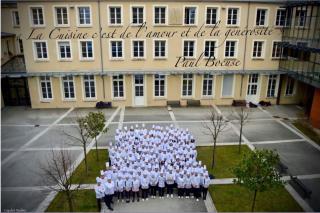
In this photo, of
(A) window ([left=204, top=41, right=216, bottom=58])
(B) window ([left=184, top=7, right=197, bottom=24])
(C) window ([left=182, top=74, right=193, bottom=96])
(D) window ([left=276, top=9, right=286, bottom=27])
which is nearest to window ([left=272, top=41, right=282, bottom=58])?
(D) window ([left=276, top=9, right=286, bottom=27])

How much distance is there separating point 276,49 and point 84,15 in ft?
64.3

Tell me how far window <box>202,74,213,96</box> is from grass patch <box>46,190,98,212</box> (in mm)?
18153

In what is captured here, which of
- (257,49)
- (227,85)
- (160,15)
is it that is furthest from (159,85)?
(257,49)

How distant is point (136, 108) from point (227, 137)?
1063cm

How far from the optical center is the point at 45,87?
2959 centimetres

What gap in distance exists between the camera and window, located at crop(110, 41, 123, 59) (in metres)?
28.6

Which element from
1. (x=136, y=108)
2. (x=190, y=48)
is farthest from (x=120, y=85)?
(x=190, y=48)

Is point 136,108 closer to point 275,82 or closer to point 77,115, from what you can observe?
point 77,115

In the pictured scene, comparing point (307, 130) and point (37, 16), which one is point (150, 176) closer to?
point (307, 130)

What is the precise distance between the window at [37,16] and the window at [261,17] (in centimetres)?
2090

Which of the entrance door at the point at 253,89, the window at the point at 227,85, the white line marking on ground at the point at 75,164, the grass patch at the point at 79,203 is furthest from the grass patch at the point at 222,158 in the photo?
the entrance door at the point at 253,89

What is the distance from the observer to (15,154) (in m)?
20.7

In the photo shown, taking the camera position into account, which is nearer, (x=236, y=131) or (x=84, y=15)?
(x=236, y=131)

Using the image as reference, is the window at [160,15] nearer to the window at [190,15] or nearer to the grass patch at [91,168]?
the window at [190,15]
